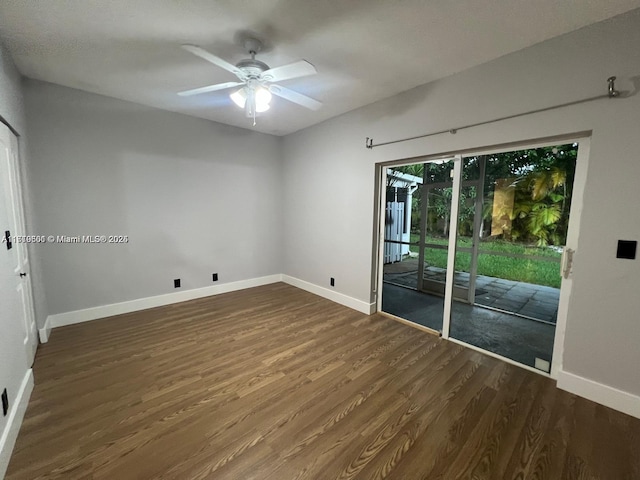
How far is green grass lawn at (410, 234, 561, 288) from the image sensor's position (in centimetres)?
253

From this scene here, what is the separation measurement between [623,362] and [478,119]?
2.19 meters

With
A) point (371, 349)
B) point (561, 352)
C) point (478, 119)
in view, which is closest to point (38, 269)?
point (371, 349)

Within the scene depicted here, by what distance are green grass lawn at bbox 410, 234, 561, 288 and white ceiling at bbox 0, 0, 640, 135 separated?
1.81m

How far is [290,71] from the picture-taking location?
6.42ft

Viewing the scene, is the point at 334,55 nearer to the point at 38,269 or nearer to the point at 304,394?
the point at 304,394

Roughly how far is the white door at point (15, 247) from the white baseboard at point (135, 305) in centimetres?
47

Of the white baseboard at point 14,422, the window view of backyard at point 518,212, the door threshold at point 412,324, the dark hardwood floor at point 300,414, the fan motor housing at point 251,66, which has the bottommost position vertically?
the dark hardwood floor at point 300,414

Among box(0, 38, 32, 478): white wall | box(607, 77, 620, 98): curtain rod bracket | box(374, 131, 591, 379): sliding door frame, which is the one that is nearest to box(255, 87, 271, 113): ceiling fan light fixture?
box(374, 131, 591, 379): sliding door frame

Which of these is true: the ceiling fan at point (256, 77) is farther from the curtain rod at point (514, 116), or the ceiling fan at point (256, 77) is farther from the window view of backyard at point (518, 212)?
the window view of backyard at point (518, 212)

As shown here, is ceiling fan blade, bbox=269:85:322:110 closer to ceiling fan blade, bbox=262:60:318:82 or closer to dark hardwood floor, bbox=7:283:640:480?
ceiling fan blade, bbox=262:60:318:82

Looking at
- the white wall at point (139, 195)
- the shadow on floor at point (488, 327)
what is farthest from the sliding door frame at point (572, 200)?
the white wall at point (139, 195)

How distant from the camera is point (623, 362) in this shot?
1.86m

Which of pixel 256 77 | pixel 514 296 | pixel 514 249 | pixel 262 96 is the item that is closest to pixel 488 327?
pixel 514 296

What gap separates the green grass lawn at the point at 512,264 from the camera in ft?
8.29
